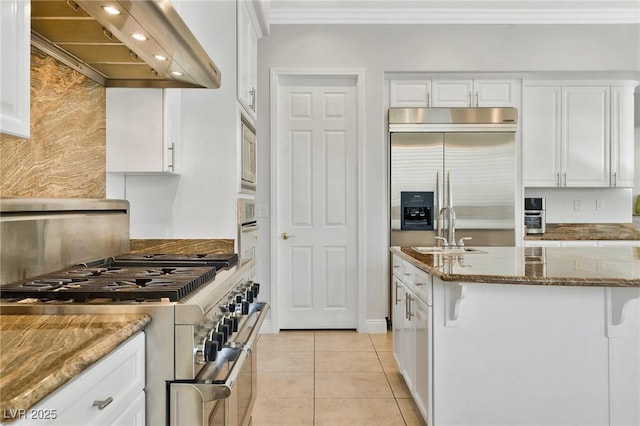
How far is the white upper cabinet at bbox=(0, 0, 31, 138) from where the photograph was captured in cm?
107

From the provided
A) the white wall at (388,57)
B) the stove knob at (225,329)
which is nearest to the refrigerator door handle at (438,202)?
the white wall at (388,57)

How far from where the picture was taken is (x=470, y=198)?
4.43m

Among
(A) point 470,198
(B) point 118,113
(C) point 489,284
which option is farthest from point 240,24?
(A) point 470,198

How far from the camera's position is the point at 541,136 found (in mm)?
4566

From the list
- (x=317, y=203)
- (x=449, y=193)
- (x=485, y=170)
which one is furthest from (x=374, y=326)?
(x=485, y=170)

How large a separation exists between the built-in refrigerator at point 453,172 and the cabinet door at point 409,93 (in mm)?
119

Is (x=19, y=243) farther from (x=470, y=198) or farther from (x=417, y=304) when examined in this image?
(x=470, y=198)

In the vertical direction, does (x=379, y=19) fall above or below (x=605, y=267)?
above

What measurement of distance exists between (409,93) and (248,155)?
83.7 inches

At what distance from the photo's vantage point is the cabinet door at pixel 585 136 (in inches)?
179

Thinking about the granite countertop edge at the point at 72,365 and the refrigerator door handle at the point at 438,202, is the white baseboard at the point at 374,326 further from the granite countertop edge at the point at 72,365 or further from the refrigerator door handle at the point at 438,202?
the granite countertop edge at the point at 72,365

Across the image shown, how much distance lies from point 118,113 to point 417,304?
1793 mm

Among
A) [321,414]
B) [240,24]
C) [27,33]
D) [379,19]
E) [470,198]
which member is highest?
[379,19]

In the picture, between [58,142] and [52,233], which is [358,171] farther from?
[52,233]
